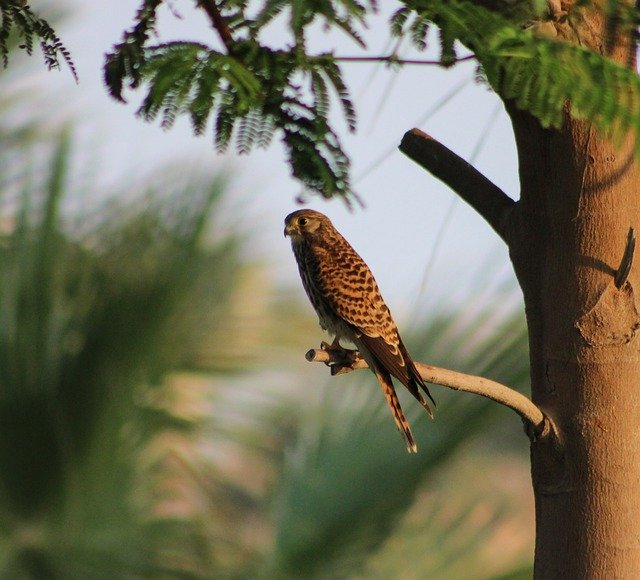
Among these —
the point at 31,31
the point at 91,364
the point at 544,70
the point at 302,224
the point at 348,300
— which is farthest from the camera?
the point at 302,224

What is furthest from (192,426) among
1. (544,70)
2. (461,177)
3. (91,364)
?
(544,70)

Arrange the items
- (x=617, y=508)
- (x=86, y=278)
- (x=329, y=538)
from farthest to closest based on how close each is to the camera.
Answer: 1. (x=86, y=278)
2. (x=329, y=538)
3. (x=617, y=508)

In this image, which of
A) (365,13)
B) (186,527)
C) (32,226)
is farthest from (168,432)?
(365,13)

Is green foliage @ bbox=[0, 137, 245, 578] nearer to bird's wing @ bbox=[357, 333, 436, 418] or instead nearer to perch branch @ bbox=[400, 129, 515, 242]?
bird's wing @ bbox=[357, 333, 436, 418]

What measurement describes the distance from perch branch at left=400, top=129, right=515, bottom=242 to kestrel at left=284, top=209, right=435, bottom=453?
0.54 metres

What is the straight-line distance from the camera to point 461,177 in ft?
8.82

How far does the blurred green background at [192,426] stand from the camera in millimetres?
4082

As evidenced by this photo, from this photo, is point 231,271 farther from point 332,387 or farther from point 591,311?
point 591,311

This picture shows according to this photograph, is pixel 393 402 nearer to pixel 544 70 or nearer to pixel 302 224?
pixel 302 224

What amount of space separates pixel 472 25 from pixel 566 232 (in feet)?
2.34

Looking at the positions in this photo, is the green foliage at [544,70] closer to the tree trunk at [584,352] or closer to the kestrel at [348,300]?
the tree trunk at [584,352]

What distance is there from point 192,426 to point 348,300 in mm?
999

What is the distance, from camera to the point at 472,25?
180 centimetres

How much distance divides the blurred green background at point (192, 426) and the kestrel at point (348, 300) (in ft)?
1.05
